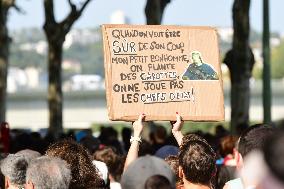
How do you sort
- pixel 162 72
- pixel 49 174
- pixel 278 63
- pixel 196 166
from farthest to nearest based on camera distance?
pixel 278 63, pixel 162 72, pixel 196 166, pixel 49 174

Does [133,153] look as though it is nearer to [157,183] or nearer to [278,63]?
[157,183]

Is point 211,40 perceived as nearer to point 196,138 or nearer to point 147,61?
point 147,61

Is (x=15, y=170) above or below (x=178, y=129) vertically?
below

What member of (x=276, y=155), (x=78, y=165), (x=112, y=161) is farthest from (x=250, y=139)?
(x=276, y=155)

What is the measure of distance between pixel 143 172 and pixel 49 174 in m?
0.88

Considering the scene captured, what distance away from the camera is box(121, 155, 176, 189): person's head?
454 cm

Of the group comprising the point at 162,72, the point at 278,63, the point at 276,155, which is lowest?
the point at 276,155

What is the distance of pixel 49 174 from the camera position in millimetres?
5328

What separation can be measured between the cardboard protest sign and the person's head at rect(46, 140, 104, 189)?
130 centimetres

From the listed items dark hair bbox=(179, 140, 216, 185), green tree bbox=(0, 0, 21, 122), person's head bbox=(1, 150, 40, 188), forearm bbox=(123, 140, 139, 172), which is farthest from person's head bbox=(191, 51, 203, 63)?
green tree bbox=(0, 0, 21, 122)

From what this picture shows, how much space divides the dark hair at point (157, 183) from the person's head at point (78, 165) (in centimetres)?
117

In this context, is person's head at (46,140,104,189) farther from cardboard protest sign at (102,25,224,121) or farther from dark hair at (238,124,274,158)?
cardboard protest sign at (102,25,224,121)

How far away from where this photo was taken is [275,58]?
142 meters

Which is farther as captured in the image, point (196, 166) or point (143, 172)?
point (196, 166)
